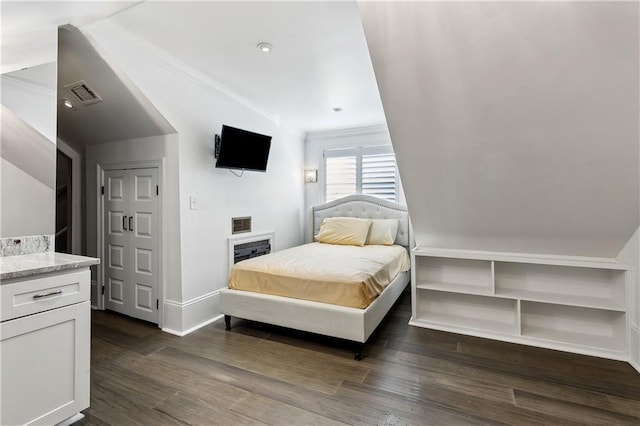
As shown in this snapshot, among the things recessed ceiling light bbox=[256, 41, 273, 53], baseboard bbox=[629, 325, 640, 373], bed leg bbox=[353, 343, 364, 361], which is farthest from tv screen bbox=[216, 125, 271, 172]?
baseboard bbox=[629, 325, 640, 373]

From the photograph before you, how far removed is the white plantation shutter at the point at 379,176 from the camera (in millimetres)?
4680

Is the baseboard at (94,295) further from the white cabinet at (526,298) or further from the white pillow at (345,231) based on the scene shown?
the white cabinet at (526,298)

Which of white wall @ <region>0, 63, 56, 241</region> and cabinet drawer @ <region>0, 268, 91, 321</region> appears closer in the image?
cabinet drawer @ <region>0, 268, 91, 321</region>

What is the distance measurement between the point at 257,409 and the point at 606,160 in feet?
8.70

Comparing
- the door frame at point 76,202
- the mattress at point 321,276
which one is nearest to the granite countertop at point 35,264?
the mattress at point 321,276

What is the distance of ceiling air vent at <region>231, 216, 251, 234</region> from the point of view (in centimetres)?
360

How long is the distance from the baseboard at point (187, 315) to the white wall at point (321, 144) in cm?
220

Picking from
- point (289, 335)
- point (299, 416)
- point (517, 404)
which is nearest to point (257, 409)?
point (299, 416)

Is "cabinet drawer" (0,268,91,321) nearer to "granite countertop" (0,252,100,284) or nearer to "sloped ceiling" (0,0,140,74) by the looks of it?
"granite countertop" (0,252,100,284)

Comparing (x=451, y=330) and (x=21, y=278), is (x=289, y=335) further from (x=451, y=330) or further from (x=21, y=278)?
(x=21, y=278)

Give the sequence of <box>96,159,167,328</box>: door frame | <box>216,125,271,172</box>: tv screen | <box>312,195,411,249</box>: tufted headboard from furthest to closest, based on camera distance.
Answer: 1. <box>312,195,411,249</box>: tufted headboard
2. <box>216,125,271,172</box>: tv screen
3. <box>96,159,167,328</box>: door frame

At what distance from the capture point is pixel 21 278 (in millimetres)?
1498

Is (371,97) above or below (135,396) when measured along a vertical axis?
above

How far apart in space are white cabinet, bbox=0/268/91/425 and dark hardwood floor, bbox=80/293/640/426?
0.25 metres
